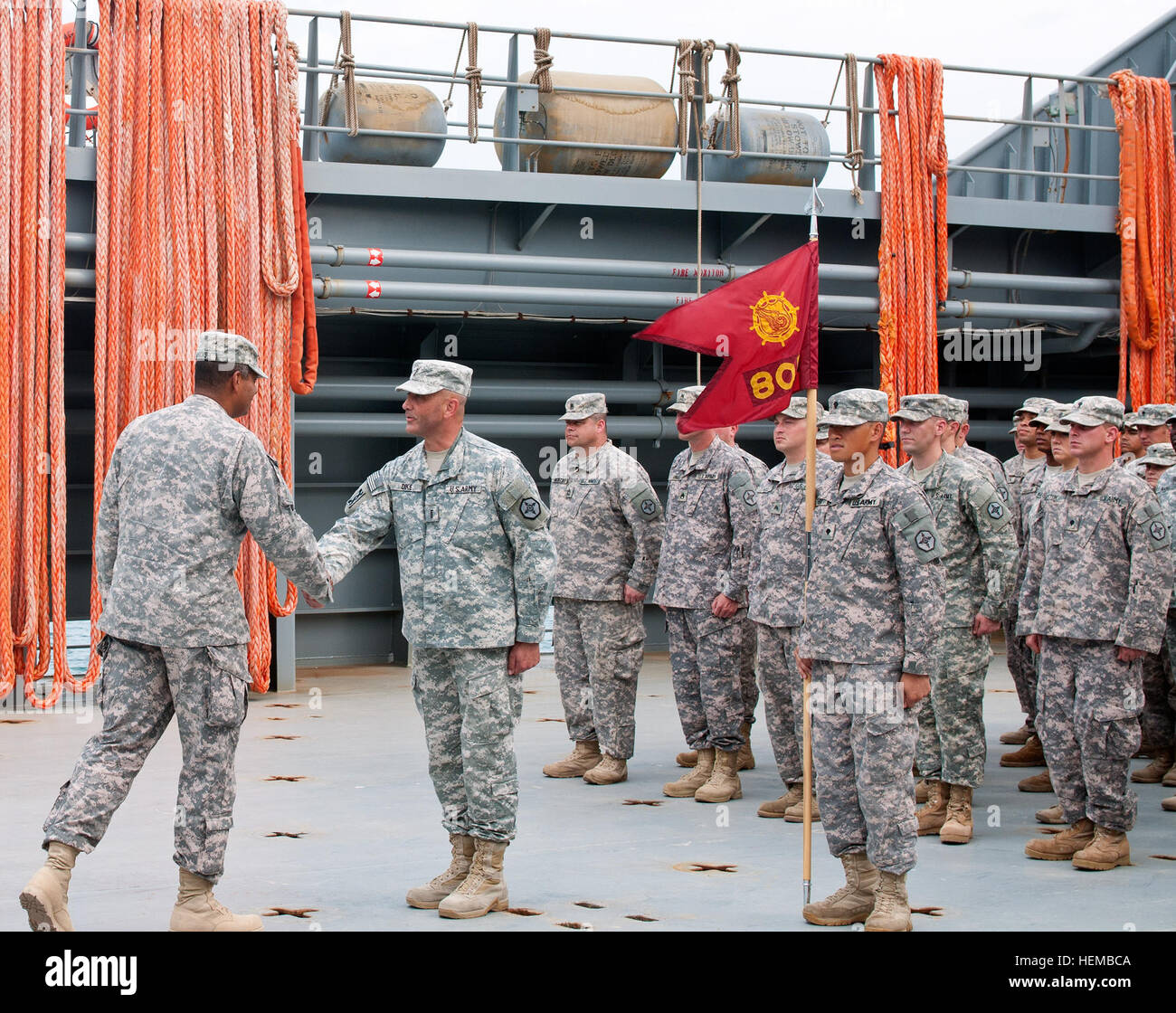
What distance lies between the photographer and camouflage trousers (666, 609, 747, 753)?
6.30m

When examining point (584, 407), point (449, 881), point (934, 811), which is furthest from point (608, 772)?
point (449, 881)

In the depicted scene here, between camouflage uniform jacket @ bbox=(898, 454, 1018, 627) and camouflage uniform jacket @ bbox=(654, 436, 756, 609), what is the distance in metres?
0.91

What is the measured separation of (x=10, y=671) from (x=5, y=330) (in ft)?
6.58

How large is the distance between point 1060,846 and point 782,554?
1.60m

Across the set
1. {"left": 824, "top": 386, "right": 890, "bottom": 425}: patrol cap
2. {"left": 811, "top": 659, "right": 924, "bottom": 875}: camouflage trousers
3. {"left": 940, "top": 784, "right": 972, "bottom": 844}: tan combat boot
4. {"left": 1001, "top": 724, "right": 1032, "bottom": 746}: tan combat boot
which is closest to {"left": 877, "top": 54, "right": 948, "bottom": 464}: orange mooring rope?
{"left": 1001, "top": 724, "right": 1032, "bottom": 746}: tan combat boot

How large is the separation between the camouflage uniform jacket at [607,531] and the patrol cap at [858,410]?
218 cm

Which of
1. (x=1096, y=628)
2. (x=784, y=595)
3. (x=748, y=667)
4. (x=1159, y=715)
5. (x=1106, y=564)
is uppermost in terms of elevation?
(x=1106, y=564)

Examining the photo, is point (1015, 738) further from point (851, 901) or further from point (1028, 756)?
point (851, 901)

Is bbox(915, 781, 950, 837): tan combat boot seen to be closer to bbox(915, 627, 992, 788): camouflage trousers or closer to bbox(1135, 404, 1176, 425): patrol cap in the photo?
bbox(915, 627, 992, 788): camouflage trousers

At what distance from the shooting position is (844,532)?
4.38 metres

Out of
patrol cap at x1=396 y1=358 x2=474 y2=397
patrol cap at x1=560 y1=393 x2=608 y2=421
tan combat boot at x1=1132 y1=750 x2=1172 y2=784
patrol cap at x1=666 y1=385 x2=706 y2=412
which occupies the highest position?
patrol cap at x1=666 y1=385 x2=706 y2=412

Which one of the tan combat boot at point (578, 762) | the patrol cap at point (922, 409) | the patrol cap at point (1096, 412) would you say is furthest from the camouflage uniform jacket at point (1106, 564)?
the tan combat boot at point (578, 762)

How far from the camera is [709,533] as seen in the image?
642 centimetres

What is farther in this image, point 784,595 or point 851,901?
point 784,595
